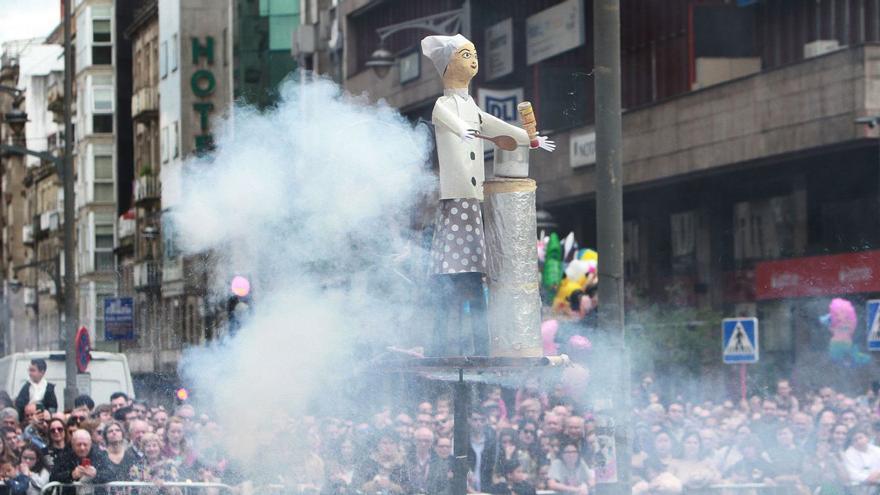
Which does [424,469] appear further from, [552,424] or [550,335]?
[550,335]

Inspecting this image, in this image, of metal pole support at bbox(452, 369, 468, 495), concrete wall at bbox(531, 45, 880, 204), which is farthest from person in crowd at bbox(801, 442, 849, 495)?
concrete wall at bbox(531, 45, 880, 204)

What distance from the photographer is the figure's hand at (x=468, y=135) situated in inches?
424

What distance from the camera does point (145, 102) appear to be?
3127 inches

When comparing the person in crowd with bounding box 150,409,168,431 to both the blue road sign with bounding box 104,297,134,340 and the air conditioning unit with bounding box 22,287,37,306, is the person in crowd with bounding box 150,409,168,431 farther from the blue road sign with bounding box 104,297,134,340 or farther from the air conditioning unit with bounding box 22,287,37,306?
the air conditioning unit with bounding box 22,287,37,306

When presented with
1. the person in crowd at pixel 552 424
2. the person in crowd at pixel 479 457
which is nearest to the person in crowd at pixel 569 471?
the person in crowd at pixel 552 424

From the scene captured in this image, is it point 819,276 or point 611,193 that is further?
point 819,276

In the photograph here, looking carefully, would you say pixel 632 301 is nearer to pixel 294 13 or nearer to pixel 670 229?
pixel 670 229

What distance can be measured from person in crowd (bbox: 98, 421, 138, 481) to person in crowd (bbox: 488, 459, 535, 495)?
3.21m

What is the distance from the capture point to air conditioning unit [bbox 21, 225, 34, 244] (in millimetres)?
113250

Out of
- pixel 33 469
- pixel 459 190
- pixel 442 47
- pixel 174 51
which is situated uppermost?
pixel 174 51

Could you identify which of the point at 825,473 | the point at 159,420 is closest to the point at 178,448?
the point at 159,420

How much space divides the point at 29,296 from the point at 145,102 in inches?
1036

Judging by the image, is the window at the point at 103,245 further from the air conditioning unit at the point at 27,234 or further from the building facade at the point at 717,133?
the building facade at the point at 717,133

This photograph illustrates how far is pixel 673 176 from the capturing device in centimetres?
3603
